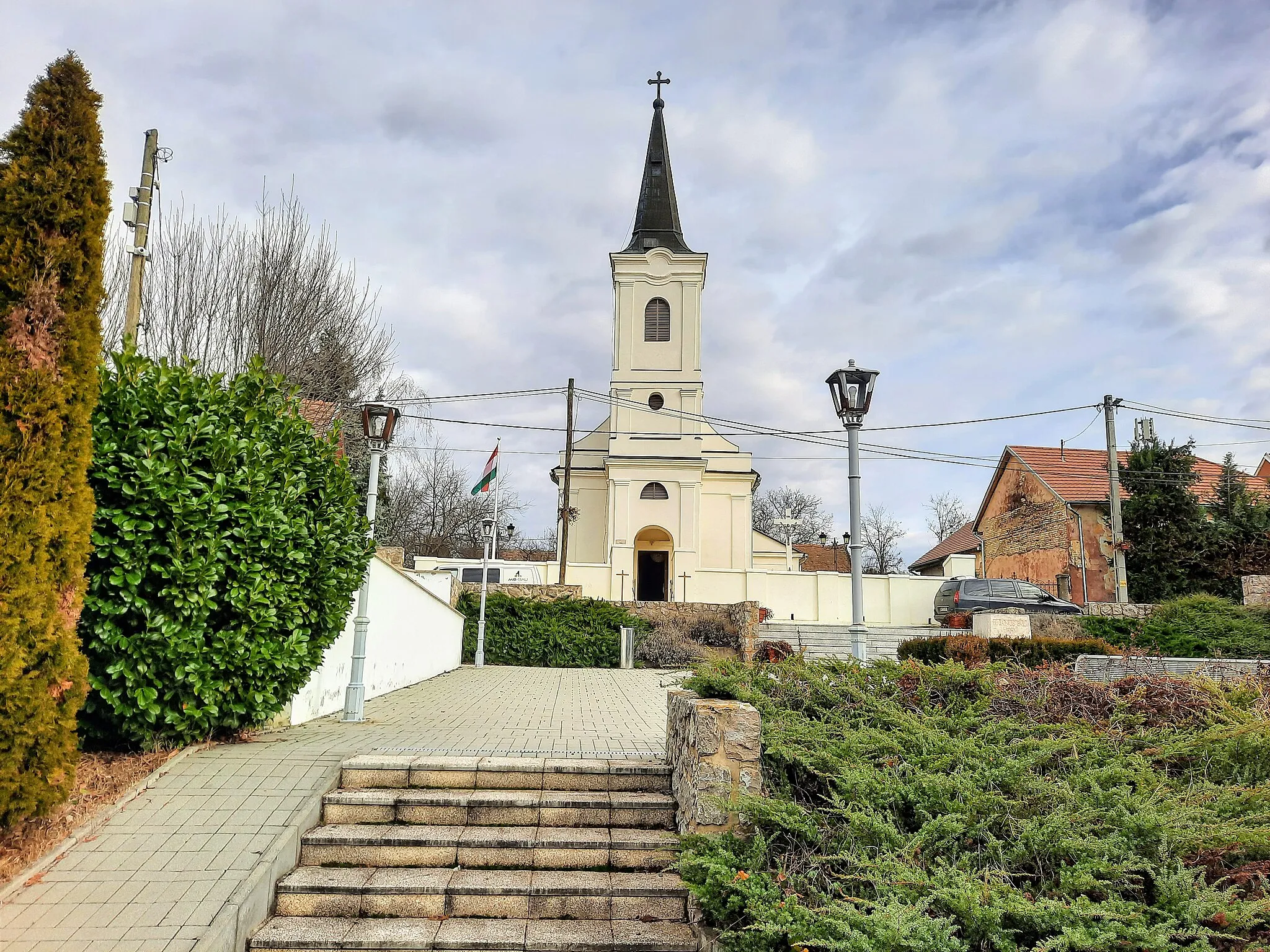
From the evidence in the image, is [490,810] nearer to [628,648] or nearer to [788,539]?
[628,648]

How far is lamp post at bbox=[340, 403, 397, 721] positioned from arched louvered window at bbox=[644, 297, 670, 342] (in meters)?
22.7

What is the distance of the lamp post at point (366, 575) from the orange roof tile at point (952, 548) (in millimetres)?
36557

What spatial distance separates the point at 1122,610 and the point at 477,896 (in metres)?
20.5

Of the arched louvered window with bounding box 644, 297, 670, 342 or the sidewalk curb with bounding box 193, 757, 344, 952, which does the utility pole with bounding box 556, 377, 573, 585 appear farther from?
the sidewalk curb with bounding box 193, 757, 344, 952

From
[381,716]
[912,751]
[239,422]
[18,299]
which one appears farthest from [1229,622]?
[18,299]

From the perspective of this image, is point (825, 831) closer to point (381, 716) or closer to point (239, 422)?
point (239, 422)

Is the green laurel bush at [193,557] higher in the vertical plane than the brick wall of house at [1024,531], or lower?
lower

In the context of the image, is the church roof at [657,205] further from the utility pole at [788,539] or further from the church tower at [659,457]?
the utility pole at [788,539]

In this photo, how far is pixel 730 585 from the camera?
2952 cm

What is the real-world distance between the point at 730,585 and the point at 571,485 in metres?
7.87

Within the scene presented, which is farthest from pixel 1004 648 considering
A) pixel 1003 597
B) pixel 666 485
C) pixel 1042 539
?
pixel 1042 539

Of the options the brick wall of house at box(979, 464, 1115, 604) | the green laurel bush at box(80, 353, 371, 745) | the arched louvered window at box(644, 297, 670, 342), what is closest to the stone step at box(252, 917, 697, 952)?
the green laurel bush at box(80, 353, 371, 745)

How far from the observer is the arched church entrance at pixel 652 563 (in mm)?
31906

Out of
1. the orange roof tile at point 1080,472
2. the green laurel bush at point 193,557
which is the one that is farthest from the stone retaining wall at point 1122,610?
the green laurel bush at point 193,557
